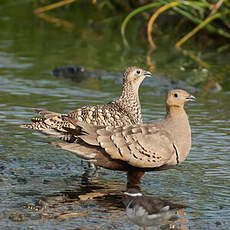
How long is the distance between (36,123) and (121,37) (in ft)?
31.8

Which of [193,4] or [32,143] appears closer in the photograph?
[32,143]

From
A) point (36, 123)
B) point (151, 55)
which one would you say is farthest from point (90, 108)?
point (151, 55)

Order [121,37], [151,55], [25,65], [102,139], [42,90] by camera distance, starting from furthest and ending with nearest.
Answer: [121,37] < [151,55] < [25,65] < [42,90] < [102,139]

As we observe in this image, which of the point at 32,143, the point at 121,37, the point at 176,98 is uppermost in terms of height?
the point at 121,37

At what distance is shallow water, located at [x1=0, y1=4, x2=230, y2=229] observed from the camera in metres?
7.21

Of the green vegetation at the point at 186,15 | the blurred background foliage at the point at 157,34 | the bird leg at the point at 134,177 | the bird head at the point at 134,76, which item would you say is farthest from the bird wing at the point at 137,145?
the green vegetation at the point at 186,15

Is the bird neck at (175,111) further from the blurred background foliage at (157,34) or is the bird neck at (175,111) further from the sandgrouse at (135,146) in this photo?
the blurred background foliage at (157,34)

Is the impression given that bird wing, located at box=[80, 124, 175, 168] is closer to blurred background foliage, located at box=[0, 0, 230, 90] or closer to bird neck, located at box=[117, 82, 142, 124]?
bird neck, located at box=[117, 82, 142, 124]

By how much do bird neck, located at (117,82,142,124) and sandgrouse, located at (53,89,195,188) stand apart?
135 centimetres

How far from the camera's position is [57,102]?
12.1 m

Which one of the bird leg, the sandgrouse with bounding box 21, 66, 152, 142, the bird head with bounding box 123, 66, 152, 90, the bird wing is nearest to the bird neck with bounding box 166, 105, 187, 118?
the bird wing

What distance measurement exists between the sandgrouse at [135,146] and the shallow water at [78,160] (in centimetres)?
31

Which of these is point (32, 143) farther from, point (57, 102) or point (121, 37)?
point (121, 37)

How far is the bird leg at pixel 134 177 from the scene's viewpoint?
8109mm
